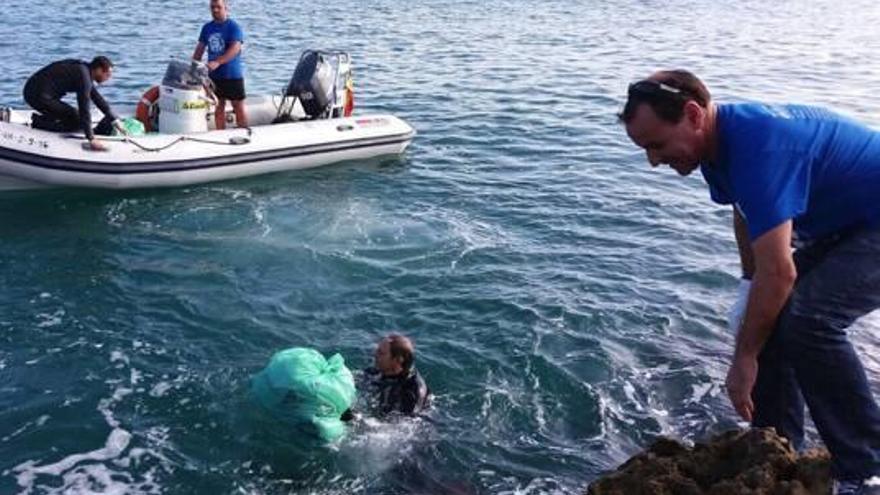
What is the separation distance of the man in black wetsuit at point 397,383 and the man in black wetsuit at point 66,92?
19.5ft

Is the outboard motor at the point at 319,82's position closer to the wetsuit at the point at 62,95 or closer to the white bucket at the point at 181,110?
the white bucket at the point at 181,110

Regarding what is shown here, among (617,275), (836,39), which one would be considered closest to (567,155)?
(617,275)

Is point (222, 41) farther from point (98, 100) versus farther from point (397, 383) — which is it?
point (397, 383)

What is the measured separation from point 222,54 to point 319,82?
1615 millimetres

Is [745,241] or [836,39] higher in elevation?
[745,241]

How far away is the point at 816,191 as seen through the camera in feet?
12.2

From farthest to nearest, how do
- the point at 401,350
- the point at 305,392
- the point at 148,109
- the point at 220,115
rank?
the point at 220,115 < the point at 148,109 < the point at 401,350 < the point at 305,392

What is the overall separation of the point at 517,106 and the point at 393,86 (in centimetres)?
283

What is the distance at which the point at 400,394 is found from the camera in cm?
630

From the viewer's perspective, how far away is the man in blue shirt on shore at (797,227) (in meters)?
3.43

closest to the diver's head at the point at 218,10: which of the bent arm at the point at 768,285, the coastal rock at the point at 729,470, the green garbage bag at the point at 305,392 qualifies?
the green garbage bag at the point at 305,392

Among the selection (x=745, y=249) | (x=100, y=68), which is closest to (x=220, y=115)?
(x=100, y=68)

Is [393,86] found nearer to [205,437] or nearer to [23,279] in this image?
[23,279]

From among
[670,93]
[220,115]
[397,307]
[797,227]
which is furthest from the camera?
[220,115]
